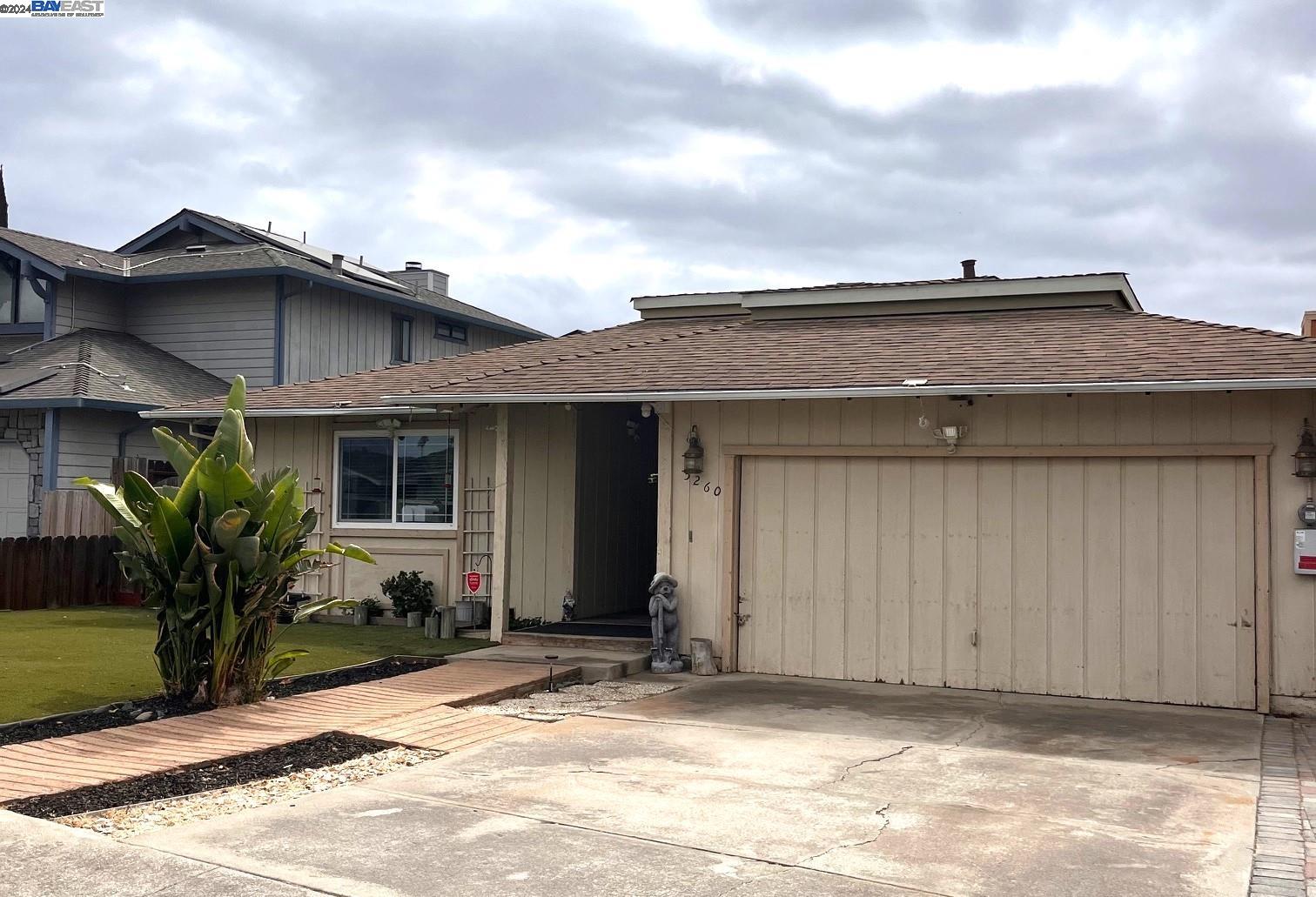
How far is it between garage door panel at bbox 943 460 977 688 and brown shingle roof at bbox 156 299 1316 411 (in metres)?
1.08

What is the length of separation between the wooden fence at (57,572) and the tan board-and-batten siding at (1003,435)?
8638mm

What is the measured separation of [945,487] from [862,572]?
1.03 meters

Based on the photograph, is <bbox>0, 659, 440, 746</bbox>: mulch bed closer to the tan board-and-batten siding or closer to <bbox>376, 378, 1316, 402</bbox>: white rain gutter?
<bbox>376, 378, 1316, 402</bbox>: white rain gutter

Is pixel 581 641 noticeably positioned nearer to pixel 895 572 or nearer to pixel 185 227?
pixel 895 572

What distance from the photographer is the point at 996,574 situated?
973cm

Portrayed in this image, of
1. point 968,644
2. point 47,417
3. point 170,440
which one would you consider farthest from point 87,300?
point 968,644

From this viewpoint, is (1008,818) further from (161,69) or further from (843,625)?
(161,69)

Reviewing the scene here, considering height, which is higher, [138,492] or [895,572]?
[138,492]

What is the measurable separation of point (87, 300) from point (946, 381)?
16.7 metres

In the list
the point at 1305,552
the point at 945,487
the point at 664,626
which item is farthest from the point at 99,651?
the point at 1305,552

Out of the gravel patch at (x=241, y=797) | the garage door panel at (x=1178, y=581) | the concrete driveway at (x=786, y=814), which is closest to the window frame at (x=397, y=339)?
the concrete driveway at (x=786, y=814)

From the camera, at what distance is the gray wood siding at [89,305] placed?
20.0 metres

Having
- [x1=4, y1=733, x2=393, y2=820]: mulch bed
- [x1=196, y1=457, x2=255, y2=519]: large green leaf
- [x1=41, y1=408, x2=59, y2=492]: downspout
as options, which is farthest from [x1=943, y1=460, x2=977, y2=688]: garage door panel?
[x1=41, y1=408, x2=59, y2=492]: downspout

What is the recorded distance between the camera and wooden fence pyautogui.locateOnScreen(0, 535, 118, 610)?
565 inches
